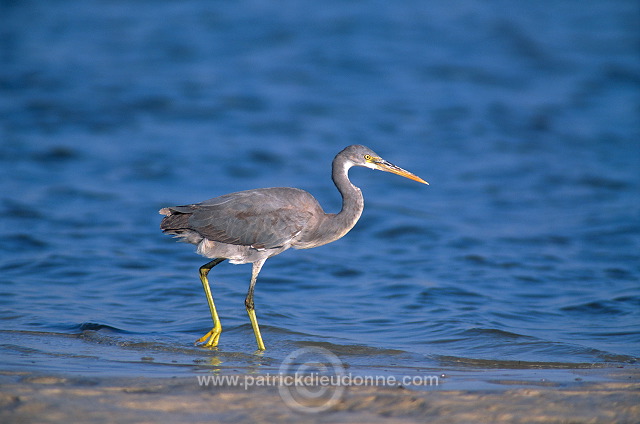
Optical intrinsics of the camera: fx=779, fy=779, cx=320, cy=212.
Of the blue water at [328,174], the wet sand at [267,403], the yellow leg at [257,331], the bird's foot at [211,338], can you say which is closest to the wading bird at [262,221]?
the yellow leg at [257,331]

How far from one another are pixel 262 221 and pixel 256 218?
0.07 meters

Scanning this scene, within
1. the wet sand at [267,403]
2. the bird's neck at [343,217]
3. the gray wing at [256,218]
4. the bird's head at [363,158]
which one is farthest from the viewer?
the bird's head at [363,158]

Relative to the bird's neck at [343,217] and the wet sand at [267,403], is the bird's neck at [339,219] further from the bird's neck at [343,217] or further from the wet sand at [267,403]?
the wet sand at [267,403]

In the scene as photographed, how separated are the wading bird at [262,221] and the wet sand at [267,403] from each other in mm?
2326

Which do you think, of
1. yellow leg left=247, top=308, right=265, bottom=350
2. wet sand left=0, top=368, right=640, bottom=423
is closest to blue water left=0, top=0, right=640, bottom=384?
yellow leg left=247, top=308, right=265, bottom=350

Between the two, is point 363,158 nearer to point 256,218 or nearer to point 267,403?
point 256,218

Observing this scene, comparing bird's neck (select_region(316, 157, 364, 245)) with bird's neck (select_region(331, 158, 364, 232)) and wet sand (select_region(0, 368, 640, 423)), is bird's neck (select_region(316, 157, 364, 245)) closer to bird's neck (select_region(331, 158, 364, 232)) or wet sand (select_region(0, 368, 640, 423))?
bird's neck (select_region(331, 158, 364, 232))

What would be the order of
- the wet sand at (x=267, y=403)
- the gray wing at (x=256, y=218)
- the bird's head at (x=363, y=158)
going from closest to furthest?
the wet sand at (x=267, y=403) < the gray wing at (x=256, y=218) < the bird's head at (x=363, y=158)

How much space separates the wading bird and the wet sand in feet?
7.63

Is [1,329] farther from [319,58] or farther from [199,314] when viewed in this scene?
[319,58]

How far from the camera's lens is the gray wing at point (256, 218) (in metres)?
7.58

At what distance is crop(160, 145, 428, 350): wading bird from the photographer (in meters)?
7.59

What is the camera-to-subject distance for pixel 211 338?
7223mm

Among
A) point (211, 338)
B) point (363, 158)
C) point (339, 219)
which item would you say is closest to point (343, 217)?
point (339, 219)
